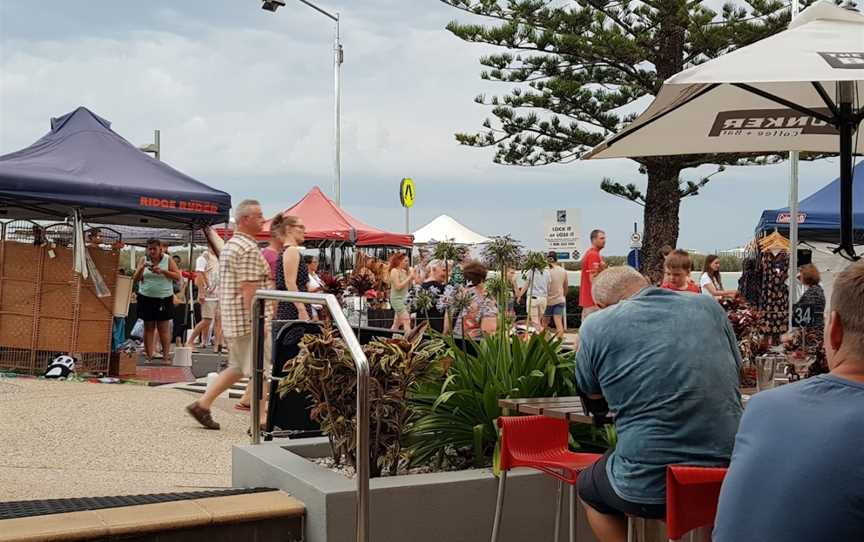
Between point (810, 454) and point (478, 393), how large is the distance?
3.10 meters

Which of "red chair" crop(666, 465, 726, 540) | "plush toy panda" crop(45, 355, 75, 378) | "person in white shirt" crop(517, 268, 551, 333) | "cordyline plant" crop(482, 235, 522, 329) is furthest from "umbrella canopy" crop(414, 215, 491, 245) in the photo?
"red chair" crop(666, 465, 726, 540)

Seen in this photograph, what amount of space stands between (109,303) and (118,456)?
5.74 metres

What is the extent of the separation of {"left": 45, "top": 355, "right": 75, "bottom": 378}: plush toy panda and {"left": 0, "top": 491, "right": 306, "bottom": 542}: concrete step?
8614 mm

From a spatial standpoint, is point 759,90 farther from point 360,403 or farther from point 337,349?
point 360,403

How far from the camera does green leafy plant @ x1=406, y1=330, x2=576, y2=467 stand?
16.5 ft

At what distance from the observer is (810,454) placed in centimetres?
204

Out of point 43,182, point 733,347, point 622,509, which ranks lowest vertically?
point 622,509

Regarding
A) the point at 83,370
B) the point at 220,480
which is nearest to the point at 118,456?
the point at 220,480

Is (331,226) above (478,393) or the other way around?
above

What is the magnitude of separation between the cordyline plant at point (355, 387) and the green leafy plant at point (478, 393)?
167 millimetres

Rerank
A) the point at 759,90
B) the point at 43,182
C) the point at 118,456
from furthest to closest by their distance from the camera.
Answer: the point at 43,182 → the point at 118,456 → the point at 759,90

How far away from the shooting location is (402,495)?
431 cm

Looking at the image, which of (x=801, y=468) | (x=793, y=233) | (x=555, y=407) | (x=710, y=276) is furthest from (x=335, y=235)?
(x=801, y=468)

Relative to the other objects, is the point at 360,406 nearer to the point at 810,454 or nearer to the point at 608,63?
the point at 810,454
